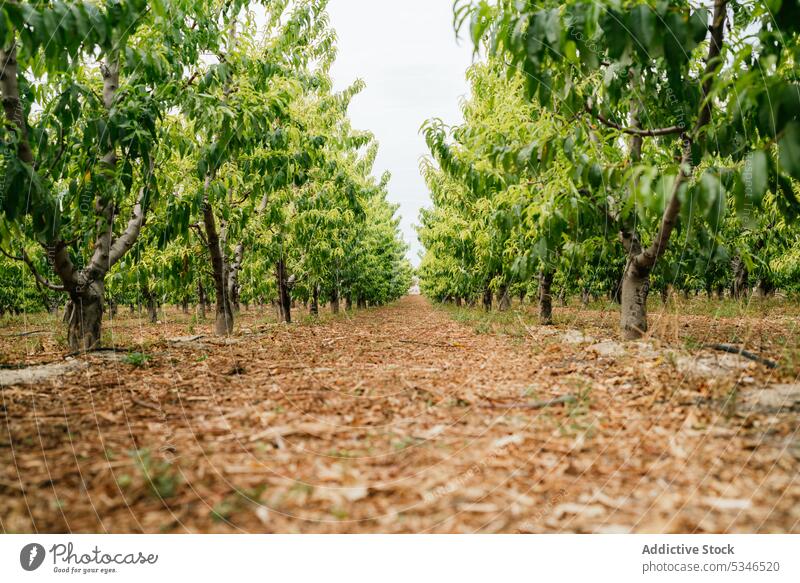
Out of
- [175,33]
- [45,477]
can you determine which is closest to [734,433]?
[45,477]

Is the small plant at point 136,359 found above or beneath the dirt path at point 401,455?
above

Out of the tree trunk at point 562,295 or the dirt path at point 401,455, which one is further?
the tree trunk at point 562,295

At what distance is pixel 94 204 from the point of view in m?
5.48

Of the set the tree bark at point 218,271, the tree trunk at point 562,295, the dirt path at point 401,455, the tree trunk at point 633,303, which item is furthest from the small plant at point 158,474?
the tree trunk at point 562,295

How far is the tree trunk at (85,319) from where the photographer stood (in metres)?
5.36

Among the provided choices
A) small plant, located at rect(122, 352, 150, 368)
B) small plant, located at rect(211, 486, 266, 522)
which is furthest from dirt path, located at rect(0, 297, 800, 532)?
small plant, located at rect(122, 352, 150, 368)

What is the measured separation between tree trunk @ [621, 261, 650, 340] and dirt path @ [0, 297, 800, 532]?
2.24 meters

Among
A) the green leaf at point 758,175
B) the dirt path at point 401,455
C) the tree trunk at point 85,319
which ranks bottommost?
the dirt path at point 401,455

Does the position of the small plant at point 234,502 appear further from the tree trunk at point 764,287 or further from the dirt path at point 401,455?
the tree trunk at point 764,287

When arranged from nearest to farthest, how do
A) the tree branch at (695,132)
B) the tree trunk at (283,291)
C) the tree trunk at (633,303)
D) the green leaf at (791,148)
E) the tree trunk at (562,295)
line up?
the green leaf at (791,148), the tree branch at (695,132), the tree trunk at (633,303), the tree trunk at (562,295), the tree trunk at (283,291)
